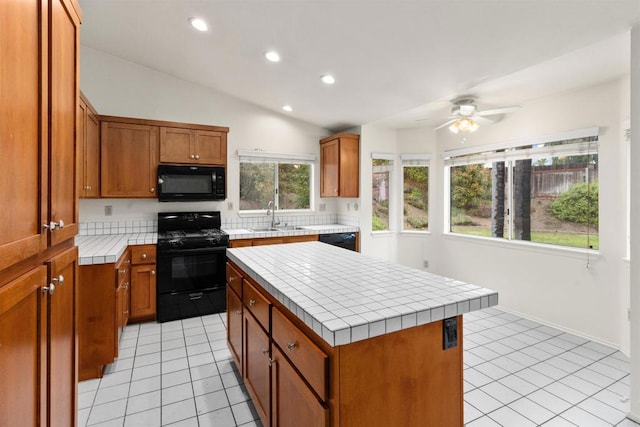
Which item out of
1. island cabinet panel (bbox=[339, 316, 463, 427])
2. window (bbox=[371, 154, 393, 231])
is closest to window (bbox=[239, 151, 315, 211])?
window (bbox=[371, 154, 393, 231])

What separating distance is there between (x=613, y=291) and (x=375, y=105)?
2971mm

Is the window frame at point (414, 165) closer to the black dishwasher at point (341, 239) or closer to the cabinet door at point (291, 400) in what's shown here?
the black dishwasher at point (341, 239)

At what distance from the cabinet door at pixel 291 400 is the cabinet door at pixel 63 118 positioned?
3.33ft

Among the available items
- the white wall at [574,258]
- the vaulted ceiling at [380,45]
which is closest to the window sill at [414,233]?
the white wall at [574,258]

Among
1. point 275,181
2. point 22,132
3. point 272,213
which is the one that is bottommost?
point 272,213

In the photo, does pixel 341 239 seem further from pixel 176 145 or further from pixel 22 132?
pixel 22 132

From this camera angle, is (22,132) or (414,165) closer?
(22,132)

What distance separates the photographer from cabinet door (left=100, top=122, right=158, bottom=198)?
349 cm

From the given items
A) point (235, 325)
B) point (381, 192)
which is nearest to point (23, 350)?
point (235, 325)

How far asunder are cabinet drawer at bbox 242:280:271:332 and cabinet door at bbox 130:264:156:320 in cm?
185

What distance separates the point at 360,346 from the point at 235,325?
1477 millimetres

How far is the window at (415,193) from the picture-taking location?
4.93 metres

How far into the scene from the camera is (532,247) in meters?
3.58

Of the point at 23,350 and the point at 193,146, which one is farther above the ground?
the point at 193,146
